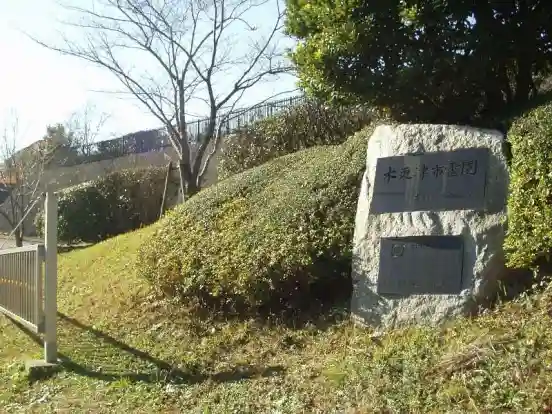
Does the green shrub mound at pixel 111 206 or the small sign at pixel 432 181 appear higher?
the small sign at pixel 432 181

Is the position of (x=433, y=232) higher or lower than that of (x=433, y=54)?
lower

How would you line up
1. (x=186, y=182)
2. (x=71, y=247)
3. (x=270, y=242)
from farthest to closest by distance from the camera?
(x=71, y=247), (x=186, y=182), (x=270, y=242)

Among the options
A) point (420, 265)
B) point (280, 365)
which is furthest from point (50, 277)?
point (420, 265)

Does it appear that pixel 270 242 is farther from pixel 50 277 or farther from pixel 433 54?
pixel 433 54

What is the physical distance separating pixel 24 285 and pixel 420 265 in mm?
4544

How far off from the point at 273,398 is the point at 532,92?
4.08 metres

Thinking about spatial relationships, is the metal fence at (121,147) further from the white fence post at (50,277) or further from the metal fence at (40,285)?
the white fence post at (50,277)

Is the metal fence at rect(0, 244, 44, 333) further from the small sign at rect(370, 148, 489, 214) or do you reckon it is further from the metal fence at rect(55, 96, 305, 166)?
the metal fence at rect(55, 96, 305, 166)

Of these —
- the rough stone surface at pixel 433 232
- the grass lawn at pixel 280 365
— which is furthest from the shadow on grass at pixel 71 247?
the rough stone surface at pixel 433 232

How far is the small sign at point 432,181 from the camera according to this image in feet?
17.5

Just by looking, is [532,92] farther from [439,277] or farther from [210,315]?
[210,315]

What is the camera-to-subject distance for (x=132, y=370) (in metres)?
5.91

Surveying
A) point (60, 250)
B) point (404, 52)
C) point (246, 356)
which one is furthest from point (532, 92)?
point (60, 250)

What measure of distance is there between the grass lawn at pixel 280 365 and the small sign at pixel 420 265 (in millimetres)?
388
